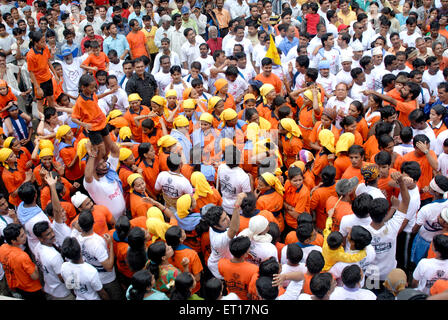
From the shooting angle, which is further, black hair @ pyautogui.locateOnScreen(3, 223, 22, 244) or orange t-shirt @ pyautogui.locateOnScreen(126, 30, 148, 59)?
orange t-shirt @ pyautogui.locateOnScreen(126, 30, 148, 59)

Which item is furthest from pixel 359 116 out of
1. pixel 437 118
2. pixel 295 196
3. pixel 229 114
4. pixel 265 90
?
pixel 295 196

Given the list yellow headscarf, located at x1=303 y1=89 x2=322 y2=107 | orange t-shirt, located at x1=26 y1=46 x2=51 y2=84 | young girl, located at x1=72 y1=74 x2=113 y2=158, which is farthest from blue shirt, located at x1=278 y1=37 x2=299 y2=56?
young girl, located at x1=72 y1=74 x2=113 y2=158

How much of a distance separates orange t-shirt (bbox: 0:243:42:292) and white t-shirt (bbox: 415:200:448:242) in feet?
13.7

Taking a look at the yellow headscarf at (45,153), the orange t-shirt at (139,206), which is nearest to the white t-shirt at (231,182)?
the orange t-shirt at (139,206)

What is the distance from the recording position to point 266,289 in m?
3.75

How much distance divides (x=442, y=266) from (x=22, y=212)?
177 inches

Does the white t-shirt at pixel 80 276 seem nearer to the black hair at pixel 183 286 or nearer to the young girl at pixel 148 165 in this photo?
the black hair at pixel 183 286

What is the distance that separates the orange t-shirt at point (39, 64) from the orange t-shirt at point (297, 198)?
5.46 m

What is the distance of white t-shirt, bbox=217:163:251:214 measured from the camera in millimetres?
5613

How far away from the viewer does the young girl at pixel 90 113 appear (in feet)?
16.7

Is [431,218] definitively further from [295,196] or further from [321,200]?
[295,196]

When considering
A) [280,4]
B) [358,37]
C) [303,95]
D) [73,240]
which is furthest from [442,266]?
[280,4]

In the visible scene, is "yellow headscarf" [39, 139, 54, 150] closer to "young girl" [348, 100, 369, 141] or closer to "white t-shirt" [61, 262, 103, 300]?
"white t-shirt" [61, 262, 103, 300]

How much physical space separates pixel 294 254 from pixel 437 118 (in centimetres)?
354
